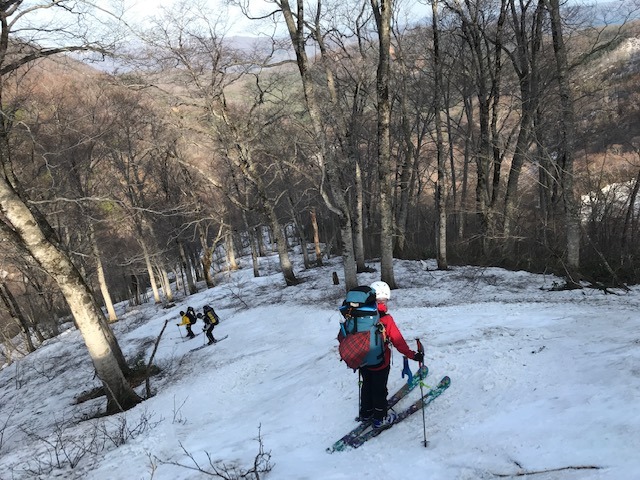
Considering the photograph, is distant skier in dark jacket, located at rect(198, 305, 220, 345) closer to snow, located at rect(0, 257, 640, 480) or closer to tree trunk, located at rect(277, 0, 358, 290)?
snow, located at rect(0, 257, 640, 480)

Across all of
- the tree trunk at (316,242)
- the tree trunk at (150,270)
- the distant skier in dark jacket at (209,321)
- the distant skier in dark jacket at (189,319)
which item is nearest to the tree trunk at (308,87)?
the distant skier in dark jacket at (209,321)

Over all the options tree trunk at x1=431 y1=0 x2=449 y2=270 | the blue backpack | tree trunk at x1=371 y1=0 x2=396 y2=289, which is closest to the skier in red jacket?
the blue backpack

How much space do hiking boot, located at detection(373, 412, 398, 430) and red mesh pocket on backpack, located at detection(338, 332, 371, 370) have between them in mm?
783

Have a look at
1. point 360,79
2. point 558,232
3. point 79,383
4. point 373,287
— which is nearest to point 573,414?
point 373,287

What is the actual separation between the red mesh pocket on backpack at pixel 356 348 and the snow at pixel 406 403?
95cm

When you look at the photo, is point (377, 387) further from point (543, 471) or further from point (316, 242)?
point (316, 242)

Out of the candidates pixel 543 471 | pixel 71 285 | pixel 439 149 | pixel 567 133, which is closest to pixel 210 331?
pixel 71 285

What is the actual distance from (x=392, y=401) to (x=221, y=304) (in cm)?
1342

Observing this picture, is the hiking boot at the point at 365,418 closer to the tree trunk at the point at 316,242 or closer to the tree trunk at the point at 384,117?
the tree trunk at the point at 384,117

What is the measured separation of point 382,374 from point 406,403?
2.55ft

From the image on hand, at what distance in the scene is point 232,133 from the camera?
15.8 m

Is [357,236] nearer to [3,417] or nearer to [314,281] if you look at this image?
[314,281]

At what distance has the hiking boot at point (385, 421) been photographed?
436 centimetres

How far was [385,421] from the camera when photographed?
442cm
